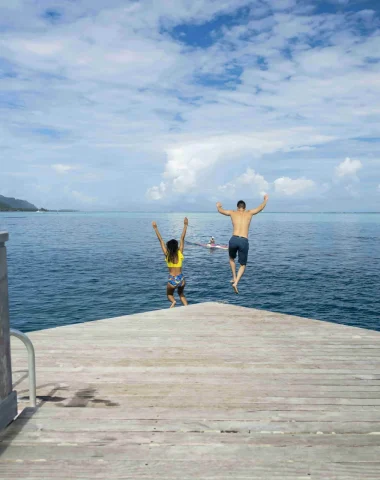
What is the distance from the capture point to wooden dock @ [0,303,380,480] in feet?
10.5

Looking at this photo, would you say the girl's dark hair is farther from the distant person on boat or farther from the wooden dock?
the wooden dock

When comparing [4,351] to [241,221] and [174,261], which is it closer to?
A: [174,261]

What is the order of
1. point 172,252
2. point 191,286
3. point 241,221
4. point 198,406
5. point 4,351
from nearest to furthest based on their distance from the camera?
point 4,351 < point 198,406 < point 172,252 < point 241,221 < point 191,286

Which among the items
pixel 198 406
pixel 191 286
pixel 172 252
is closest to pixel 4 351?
pixel 198 406

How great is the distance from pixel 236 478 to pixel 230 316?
498 cm

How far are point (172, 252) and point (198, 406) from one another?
5.81 meters

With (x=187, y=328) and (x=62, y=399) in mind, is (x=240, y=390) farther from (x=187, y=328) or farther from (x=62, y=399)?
(x=187, y=328)

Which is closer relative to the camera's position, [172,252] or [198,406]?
[198,406]

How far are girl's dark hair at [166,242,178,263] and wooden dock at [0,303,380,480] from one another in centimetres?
299

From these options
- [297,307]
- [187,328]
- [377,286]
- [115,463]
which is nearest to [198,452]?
[115,463]

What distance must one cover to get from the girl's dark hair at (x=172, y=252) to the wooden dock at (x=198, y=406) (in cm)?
299

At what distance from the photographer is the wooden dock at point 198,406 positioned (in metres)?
3.21

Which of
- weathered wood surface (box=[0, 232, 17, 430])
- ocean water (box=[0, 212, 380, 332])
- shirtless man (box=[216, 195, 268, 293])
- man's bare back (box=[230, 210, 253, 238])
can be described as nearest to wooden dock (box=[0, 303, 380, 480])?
weathered wood surface (box=[0, 232, 17, 430])

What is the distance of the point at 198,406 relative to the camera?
4.20 metres
